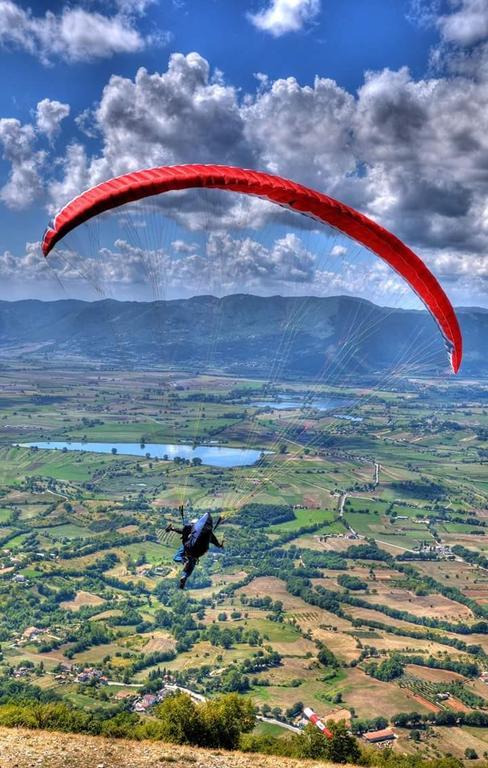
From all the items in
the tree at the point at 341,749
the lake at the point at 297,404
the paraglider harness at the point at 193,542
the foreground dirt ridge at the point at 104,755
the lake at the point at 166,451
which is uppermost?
the paraglider harness at the point at 193,542

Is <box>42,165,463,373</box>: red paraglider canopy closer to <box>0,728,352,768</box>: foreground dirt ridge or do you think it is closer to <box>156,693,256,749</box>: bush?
<box>0,728,352,768</box>: foreground dirt ridge

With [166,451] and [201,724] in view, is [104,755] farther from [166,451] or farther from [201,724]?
[166,451]

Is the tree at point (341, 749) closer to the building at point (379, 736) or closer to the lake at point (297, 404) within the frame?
the building at point (379, 736)

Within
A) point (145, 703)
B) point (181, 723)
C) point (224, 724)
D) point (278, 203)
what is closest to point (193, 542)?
point (181, 723)

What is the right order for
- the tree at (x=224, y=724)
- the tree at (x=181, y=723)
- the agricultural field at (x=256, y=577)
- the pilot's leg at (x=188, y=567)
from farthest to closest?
the agricultural field at (x=256, y=577), the tree at (x=224, y=724), the tree at (x=181, y=723), the pilot's leg at (x=188, y=567)

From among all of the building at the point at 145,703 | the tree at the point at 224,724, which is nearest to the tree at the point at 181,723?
the tree at the point at 224,724

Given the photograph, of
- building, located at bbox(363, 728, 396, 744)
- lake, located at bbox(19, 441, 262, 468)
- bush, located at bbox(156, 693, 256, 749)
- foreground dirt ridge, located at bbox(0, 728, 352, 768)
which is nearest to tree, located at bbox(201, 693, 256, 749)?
bush, located at bbox(156, 693, 256, 749)
